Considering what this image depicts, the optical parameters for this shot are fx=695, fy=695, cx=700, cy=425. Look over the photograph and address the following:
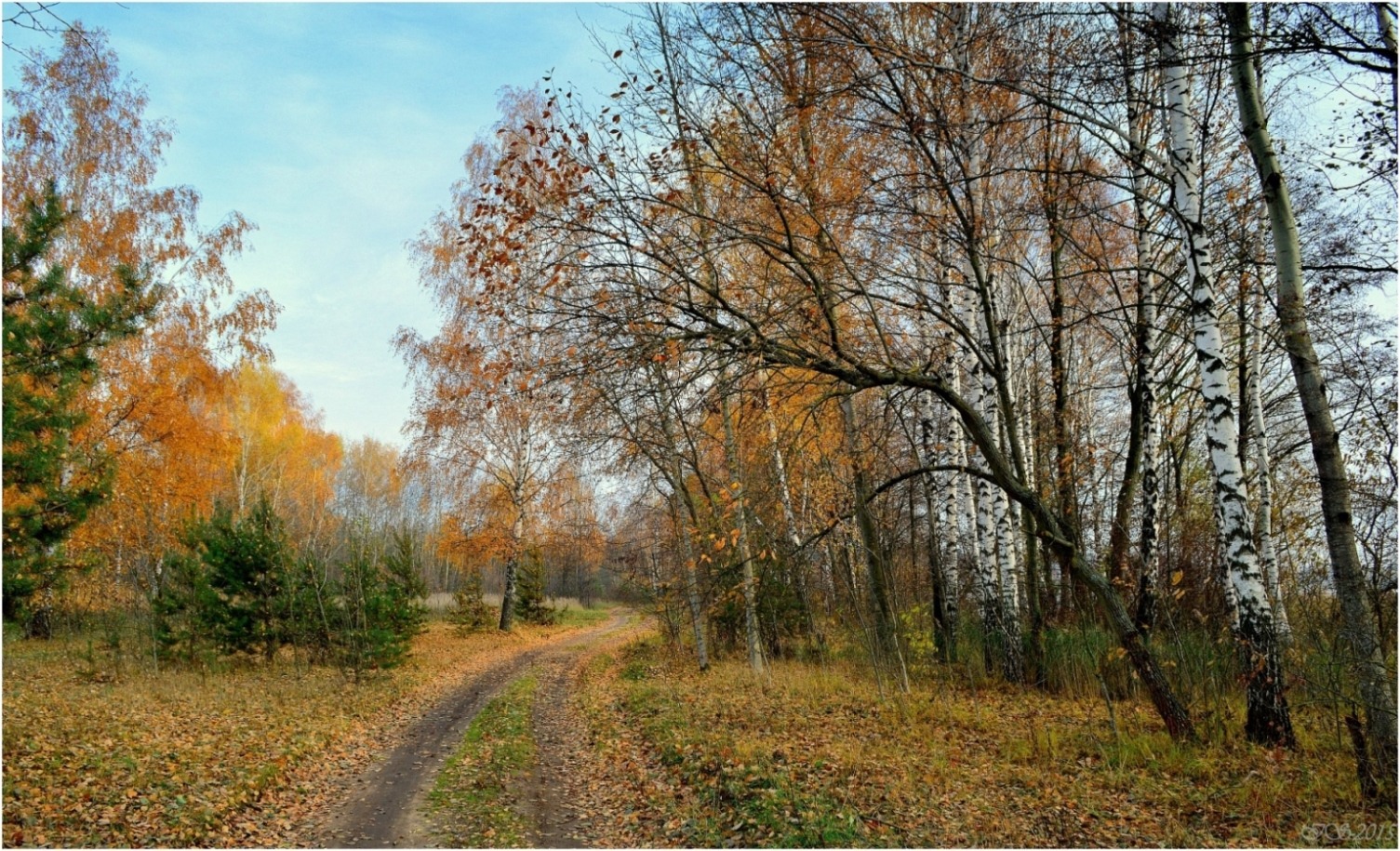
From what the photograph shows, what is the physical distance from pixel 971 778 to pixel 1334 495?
143 inches

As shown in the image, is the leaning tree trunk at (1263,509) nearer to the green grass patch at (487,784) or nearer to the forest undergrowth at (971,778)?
the forest undergrowth at (971,778)

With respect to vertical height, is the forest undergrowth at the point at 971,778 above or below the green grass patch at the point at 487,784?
above

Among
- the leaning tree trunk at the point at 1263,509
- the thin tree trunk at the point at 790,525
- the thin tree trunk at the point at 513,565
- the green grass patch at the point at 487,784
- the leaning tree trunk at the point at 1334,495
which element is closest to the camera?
the leaning tree trunk at the point at 1334,495

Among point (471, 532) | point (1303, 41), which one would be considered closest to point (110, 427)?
point (471, 532)

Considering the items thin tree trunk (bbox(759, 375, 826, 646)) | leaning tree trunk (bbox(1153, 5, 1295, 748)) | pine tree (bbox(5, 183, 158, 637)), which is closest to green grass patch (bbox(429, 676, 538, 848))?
thin tree trunk (bbox(759, 375, 826, 646))

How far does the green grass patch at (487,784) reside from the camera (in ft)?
19.8

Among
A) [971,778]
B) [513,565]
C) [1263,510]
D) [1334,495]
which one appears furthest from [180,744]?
[513,565]

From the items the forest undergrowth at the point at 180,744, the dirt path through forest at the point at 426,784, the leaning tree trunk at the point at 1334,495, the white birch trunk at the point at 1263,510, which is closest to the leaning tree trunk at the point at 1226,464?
the leaning tree trunk at the point at 1334,495

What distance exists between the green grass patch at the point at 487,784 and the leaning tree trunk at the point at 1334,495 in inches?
254

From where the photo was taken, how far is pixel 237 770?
6984 millimetres

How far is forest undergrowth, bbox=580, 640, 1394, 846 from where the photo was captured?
16.5 feet

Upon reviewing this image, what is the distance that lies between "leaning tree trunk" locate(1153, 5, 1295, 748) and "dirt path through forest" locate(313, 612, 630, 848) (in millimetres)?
5938

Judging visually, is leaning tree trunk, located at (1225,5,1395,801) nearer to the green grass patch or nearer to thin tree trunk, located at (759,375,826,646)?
thin tree trunk, located at (759,375,826,646)

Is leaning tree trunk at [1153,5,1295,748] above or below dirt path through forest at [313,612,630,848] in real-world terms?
above
